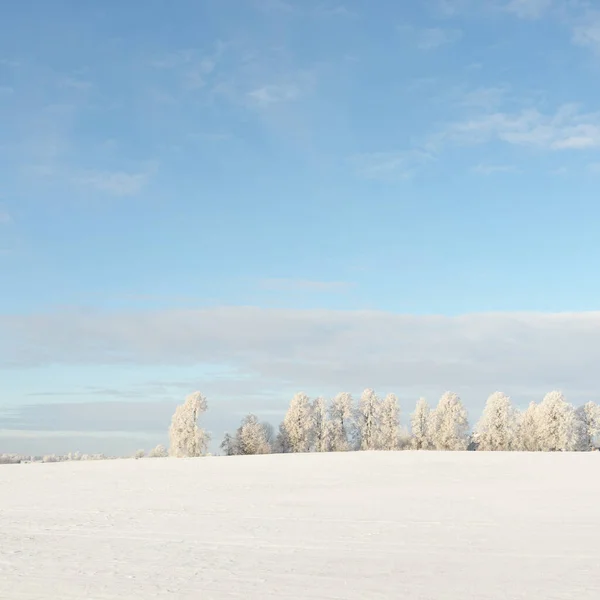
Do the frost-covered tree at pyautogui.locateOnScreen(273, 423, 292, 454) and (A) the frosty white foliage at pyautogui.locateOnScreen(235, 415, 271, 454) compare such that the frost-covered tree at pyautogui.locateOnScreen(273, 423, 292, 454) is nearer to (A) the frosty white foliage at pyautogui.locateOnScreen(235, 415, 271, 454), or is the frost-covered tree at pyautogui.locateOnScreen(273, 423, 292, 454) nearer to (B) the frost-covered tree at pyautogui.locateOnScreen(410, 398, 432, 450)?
(A) the frosty white foliage at pyautogui.locateOnScreen(235, 415, 271, 454)

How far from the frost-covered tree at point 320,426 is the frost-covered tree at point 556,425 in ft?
84.7

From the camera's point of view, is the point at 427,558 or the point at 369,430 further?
the point at 369,430

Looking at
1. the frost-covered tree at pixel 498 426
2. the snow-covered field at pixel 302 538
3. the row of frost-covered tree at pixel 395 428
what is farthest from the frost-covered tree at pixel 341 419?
the snow-covered field at pixel 302 538

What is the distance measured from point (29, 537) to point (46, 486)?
66.3 ft

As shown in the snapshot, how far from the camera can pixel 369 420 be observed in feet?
309

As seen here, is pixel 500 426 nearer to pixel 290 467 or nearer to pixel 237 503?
pixel 290 467

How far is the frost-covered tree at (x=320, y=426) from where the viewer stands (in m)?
91.2

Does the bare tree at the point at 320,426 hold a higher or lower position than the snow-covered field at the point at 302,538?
higher

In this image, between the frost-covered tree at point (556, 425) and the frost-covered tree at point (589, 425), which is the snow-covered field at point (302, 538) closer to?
the frost-covered tree at point (556, 425)

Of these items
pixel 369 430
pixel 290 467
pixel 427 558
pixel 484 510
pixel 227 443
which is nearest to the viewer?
pixel 427 558

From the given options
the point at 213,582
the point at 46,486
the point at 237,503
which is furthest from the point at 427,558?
the point at 46,486

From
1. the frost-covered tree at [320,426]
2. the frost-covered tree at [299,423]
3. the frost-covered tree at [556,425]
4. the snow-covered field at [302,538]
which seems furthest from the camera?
the frost-covered tree at [320,426]

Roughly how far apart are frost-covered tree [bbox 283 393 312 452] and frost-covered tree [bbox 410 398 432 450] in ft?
→ 45.3

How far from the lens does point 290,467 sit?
49.5 metres
